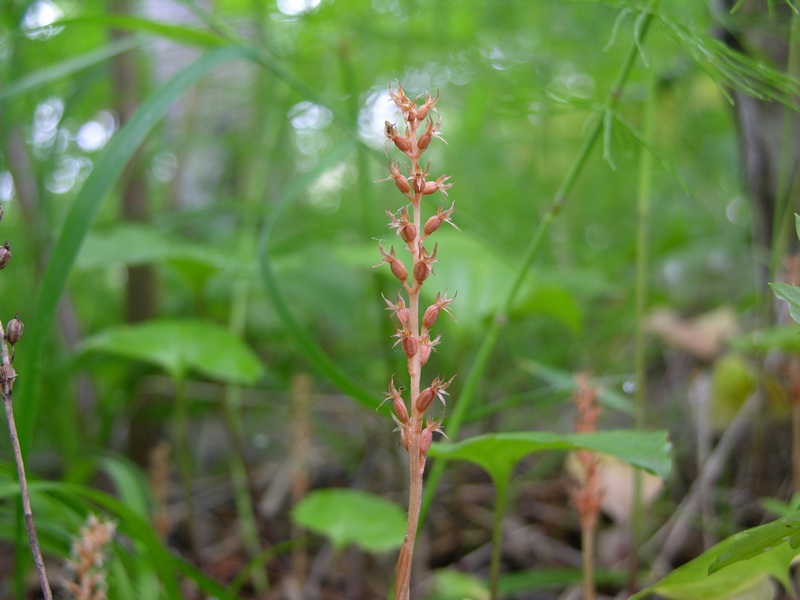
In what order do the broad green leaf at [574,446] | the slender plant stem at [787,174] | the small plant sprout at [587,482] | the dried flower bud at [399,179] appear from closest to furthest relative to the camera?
the dried flower bud at [399,179] → the broad green leaf at [574,446] → the small plant sprout at [587,482] → the slender plant stem at [787,174]

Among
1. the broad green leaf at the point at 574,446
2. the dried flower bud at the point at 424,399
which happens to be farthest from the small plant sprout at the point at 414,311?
the broad green leaf at the point at 574,446

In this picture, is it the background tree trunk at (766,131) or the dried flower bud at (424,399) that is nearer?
the dried flower bud at (424,399)

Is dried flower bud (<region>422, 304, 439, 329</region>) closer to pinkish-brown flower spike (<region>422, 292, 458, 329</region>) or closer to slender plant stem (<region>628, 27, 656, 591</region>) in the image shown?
pinkish-brown flower spike (<region>422, 292, 458, 329</region>)

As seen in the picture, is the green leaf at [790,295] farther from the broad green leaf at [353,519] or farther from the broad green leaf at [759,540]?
the broad green leaf at [353,519]

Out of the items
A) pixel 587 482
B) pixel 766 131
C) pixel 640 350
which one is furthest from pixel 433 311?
pixel 766 131

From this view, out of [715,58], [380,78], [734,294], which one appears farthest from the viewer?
[380,78]

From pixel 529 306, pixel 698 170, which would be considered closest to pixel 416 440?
pixel 529 306

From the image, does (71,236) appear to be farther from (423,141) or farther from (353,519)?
(353,519)

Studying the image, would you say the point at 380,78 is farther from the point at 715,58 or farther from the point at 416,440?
the point at 416,440
